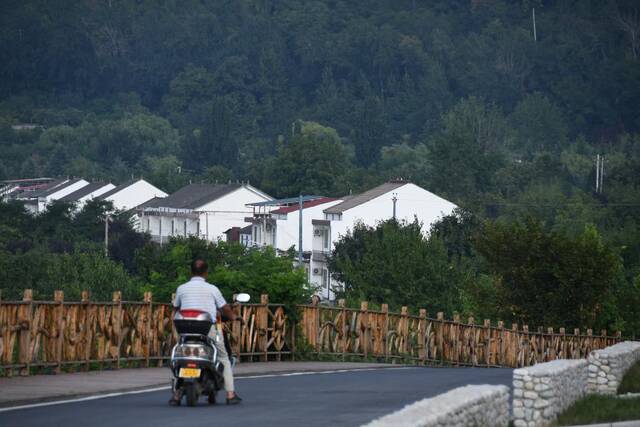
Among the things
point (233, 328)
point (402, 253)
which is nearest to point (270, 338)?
point (233, 328)

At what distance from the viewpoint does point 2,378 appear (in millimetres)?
20547

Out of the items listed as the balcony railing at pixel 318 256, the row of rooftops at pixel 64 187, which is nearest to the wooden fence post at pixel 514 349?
the balcony railing at pixel 318 256

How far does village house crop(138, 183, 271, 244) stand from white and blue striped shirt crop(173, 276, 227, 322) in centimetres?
12509

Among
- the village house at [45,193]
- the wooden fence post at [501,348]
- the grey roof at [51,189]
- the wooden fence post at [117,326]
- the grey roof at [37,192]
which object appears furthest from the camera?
the grey roof at [37,192]

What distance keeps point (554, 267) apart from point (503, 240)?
90.7 inches

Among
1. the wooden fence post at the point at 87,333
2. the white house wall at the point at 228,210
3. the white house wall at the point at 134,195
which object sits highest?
the white house wall at the point at 134,195

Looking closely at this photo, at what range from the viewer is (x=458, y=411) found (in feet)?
45.9

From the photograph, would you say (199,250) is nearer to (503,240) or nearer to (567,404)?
(503,240)

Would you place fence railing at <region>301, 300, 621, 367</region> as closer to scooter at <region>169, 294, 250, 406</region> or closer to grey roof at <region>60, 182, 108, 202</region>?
scooter at <region>169, 294, 250, 406</region>

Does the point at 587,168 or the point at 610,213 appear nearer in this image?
the point at 610,213

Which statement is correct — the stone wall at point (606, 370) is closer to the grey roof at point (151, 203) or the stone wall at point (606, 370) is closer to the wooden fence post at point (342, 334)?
the wooden fence post at point (342, 334)

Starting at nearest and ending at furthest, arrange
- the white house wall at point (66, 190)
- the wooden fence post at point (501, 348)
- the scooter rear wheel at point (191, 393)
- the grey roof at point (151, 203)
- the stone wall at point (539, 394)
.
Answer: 1. the stone wall at point (539, 394)
2. the scooter rear wheel at point (191, 393)
3. the wooden fence post at point (501, 348)
4. the grey roof at point (151, 203)
5. the white house wall at point (66, 190)

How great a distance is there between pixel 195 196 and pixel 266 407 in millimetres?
139165

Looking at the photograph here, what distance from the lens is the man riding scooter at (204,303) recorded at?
17.4 m
